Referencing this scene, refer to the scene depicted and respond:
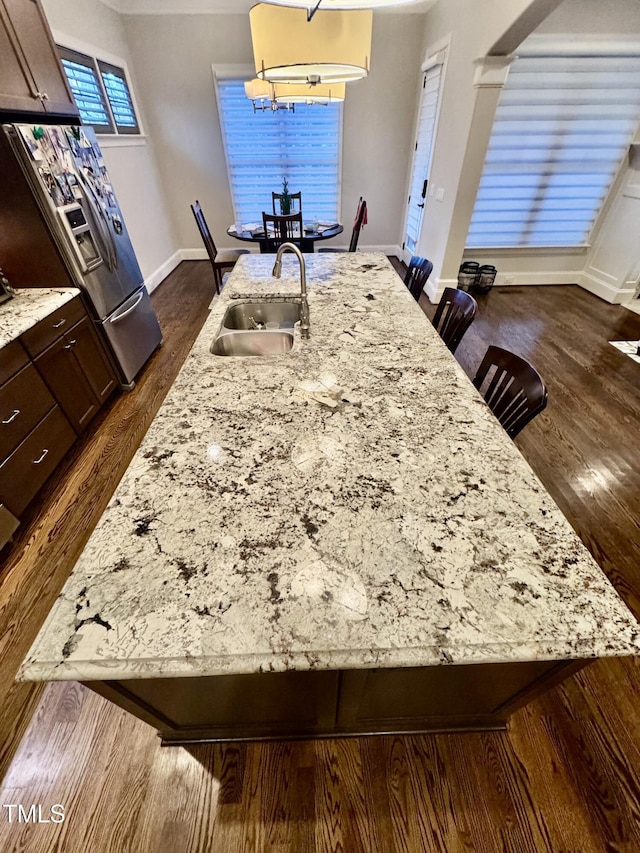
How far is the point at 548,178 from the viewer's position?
3.98 metres

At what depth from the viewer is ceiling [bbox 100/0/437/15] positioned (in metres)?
3.98

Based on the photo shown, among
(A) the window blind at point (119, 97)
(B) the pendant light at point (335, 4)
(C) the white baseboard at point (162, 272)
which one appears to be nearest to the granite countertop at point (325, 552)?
(B) the pendant light at point (335, 4)

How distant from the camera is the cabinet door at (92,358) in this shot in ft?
7.50

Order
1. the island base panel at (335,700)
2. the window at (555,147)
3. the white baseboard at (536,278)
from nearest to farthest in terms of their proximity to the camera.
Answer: the island base panel at (335,700) < the window at (555,147) < the white baseboard at (536,278)

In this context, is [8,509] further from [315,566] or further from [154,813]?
[315,566]

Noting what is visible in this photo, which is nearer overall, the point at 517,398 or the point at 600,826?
the point at 600,826

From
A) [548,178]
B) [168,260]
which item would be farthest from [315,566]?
[168,260]

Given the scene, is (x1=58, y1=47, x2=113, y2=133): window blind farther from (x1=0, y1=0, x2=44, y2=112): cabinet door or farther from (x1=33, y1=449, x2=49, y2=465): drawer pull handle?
(x1=33, y1=449, x2=49, y2=465): drawer pull handle

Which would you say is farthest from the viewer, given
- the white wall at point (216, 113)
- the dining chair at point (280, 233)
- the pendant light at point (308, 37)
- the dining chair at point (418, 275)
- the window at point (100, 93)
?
the white wall at point (216, 113)

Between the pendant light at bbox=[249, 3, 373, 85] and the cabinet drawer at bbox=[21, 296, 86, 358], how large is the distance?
5.33 feet

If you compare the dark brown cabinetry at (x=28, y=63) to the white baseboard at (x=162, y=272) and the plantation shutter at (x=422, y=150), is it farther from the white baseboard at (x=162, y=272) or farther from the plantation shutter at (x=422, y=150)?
the plantation shutter at (x=422, y=150)

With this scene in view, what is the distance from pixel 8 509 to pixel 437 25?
5.80 m

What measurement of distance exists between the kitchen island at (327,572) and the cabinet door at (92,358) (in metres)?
1.45

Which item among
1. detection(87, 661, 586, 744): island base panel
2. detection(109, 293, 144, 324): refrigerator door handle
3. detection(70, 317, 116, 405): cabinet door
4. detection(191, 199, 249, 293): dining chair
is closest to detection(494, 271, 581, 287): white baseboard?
detection(191, 199, 249, 293): dining chair
